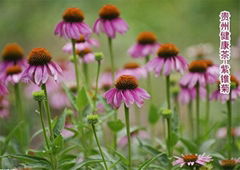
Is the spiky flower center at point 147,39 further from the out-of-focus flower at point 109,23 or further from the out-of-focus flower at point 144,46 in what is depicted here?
the out-of-focus flower at point 109,23

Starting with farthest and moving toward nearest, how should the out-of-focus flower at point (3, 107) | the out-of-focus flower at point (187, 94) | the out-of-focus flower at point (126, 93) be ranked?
the out-of-focus flower at point (3, 107), the out-of-focus flower at point (187, 94), the out-of-focus flower at point (126, 93)

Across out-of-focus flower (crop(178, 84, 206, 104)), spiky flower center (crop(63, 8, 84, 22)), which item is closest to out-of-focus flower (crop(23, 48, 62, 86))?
spiky flower center (crop(63, 8, 84, 22))

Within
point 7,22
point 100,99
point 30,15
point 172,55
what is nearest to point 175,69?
point 172,55

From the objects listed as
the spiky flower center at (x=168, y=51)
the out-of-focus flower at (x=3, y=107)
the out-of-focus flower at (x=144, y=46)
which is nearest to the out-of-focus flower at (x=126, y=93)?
the spiky flower center at (x=168, y=51)

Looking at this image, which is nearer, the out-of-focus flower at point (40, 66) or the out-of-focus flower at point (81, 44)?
the out-of-focus flower at point (40, 66)

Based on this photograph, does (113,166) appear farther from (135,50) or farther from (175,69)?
(135,50)
